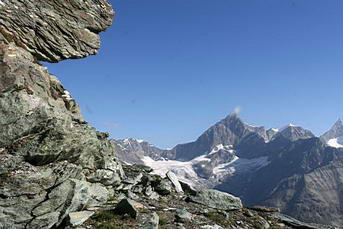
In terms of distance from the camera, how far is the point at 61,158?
24.0 m

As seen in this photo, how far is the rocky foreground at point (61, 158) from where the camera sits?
68.9ft

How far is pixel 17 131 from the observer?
22.6m

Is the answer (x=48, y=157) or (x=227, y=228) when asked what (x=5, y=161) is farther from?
(x=227, y=228)

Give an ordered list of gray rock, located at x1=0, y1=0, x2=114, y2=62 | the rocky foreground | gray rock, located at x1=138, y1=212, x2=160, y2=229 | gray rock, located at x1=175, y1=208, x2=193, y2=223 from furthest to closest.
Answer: gray rock, located at x1=0, y1=0, x2=114, y2=62
gray rock, located at x1=175, y1=208, x2=193, y2=223
gray rock, located at x1=138, y1=212, x2=160, y2=229
the rocky foreground

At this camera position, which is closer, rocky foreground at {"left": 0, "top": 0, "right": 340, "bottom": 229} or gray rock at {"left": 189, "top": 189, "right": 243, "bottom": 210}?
rocky foreground at {"left": 0, "top": 0, "right": 340, "bottom": 229}

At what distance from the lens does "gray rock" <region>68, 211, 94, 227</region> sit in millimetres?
20422

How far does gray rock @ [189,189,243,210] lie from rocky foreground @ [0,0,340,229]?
0.09 m

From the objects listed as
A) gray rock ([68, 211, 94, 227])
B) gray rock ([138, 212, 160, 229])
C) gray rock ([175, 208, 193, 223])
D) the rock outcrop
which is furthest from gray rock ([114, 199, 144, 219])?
gray rock ([175, 208, 193, 223])

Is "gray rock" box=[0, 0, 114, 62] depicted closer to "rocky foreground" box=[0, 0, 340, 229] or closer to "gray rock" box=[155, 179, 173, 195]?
"rocky foreground" box=[0, 0, 340, 229]

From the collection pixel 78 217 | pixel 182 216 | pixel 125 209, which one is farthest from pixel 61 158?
pixel 182 216

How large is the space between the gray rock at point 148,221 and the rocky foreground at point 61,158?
0.06 m

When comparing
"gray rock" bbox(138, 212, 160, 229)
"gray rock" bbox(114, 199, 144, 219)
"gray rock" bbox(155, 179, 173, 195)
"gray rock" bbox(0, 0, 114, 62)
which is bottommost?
"gray rock" bbox(138, 212, 160, 229)

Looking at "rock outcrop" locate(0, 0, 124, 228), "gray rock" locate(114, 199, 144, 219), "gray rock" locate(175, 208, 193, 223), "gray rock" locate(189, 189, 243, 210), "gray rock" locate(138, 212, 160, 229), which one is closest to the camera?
"rock outcrop" locate(0, 0, 124, 228)

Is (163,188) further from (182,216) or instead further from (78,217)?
(78,217)
